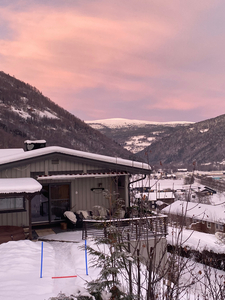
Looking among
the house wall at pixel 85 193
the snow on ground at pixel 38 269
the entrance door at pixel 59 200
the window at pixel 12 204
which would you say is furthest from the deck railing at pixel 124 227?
the window at pixel 12 204

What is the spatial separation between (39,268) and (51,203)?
16.5ft

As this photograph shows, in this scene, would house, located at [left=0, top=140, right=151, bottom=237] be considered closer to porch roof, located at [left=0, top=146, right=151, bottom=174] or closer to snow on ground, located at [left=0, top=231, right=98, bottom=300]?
porch roof, located at [left=0, top=146, right=151, bottom=174]

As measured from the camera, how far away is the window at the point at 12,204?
11.0 meters

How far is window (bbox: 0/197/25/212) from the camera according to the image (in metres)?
11.0

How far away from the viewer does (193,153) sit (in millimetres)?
195375

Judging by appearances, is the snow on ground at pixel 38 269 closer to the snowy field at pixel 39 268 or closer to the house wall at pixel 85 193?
the snowy field at pixel 39 268

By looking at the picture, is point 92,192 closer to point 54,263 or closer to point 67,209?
point 67,209

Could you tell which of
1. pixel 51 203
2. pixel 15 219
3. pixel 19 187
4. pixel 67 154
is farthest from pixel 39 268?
pixel 67 154

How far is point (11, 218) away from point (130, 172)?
18.3 feet

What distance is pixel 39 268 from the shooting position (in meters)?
7.62

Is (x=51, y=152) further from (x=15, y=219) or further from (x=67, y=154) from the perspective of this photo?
(x=15, y=219)

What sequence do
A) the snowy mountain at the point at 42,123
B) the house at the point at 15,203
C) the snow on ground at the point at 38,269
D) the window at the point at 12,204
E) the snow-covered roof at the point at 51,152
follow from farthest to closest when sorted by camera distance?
1. the snowy mountain at the point at 42,123
2. the window at the point at 12,204
3. the snow-covered roof at the point at 51,152
4. the house at the point at 15,203
5. the snow on ground at the point at 38,269

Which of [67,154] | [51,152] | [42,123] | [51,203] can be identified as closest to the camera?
[51,152]

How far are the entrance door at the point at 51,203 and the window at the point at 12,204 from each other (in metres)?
1.30
